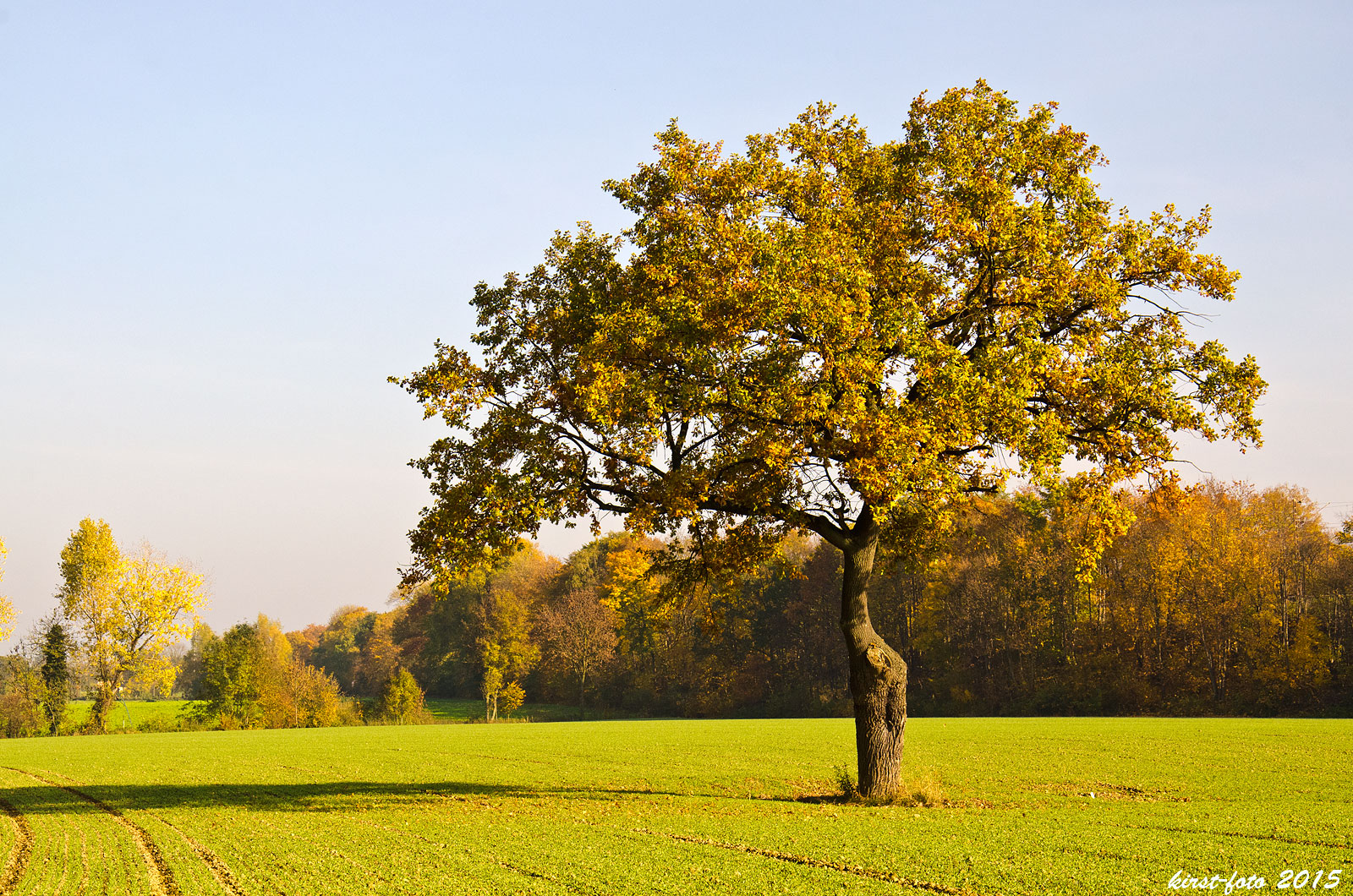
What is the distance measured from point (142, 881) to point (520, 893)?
17.7 feet

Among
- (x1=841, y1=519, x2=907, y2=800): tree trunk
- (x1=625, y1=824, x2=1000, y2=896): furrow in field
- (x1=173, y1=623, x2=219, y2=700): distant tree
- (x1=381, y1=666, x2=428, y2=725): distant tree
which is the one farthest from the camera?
(x1=173, y1=623, x2=219, y2=700): distant tree

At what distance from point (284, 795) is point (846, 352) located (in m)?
17.0

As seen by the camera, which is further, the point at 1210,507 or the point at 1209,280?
the point at 1210,507

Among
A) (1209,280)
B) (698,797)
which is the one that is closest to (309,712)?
(698,797)

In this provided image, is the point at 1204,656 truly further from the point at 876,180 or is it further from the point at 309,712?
the point at 309,712

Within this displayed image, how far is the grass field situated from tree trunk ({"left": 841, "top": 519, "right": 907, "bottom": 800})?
42.2 inches

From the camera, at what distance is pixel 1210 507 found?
6931 cm

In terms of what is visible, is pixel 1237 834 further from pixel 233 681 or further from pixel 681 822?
pixel 233 681

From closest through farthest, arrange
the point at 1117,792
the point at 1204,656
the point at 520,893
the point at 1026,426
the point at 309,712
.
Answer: the point at 520,893, the point at 1026,426, the point at 1117,792, the point at 1204,656, the point at 309,712

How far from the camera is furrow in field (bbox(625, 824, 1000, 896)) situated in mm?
11109

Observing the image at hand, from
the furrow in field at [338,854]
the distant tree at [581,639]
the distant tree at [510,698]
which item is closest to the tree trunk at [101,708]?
the distant tree at [510,698]

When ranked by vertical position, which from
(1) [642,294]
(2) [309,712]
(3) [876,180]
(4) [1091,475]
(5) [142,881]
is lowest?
(2) [309,712]

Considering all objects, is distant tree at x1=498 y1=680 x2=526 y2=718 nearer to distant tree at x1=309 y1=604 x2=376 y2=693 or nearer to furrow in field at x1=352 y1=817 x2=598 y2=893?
distant tree at x1=309 y1=604 x2=376 y2=693

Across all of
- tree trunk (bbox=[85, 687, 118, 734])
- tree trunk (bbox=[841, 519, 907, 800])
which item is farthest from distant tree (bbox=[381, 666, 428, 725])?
tree trunk (bbox=[841, 519, 907, 800])
